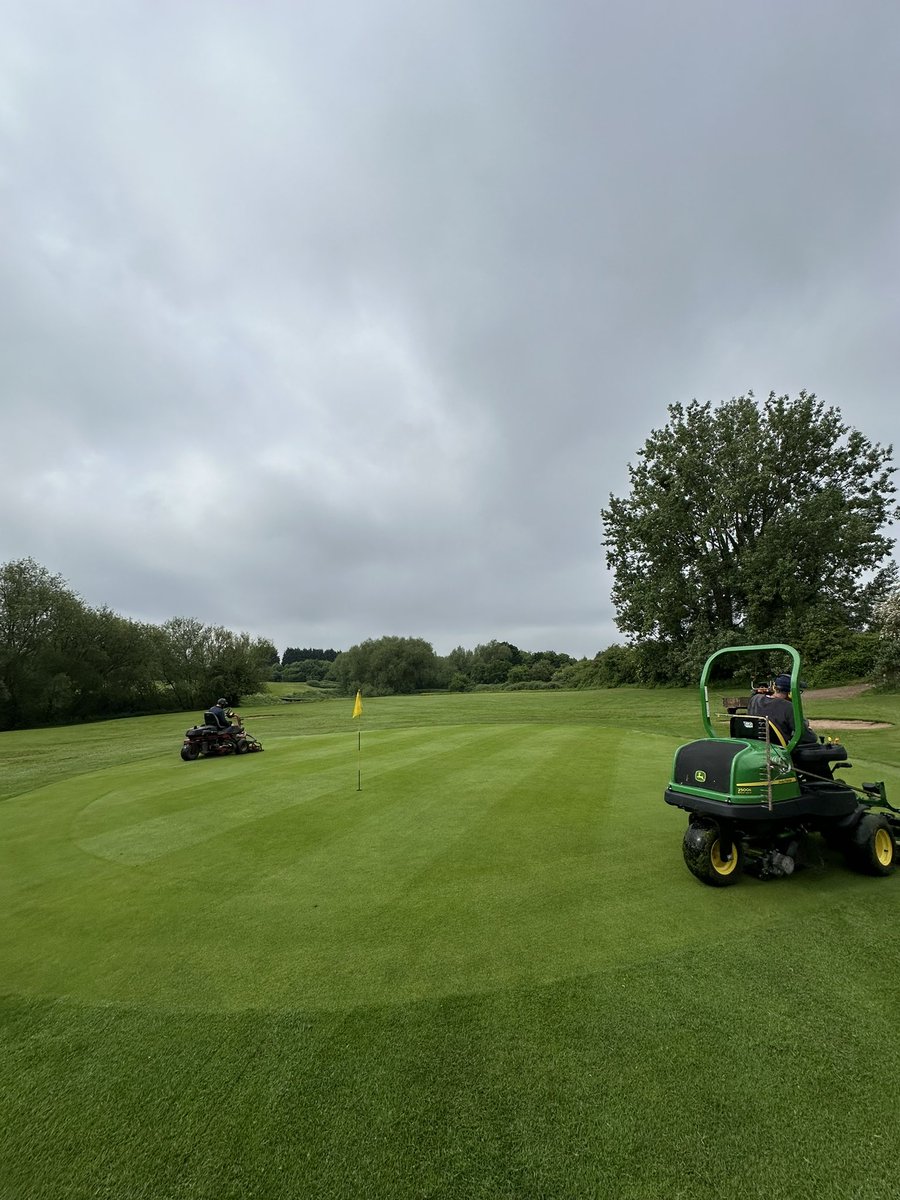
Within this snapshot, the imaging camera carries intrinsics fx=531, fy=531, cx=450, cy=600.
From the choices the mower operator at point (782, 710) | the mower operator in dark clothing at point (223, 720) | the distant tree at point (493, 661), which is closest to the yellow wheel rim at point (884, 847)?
the mower operator at point (782, 710)

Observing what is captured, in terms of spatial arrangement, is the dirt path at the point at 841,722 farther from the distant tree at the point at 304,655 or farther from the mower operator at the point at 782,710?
the distant tree at the point at 304,655

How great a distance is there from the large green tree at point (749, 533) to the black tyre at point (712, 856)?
2999 cm

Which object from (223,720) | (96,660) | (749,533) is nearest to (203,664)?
(96,660)

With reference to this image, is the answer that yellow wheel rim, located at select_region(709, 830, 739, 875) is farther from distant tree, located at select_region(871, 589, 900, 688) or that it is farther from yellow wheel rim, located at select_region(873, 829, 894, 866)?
distant tree, located at select_region(871, 589, 900, 688)

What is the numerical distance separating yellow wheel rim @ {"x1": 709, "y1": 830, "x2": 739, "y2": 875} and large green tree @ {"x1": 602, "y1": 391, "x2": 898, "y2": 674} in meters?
30.0

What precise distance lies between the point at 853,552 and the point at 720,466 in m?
→ 9.44

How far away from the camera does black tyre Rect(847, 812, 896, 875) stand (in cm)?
559

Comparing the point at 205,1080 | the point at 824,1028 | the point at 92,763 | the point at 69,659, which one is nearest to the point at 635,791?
the point at 824,1028

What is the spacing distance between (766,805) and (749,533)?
117ft

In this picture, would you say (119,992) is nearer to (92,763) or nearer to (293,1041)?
(293,1041)

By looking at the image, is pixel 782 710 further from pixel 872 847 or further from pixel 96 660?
pixel 96 660

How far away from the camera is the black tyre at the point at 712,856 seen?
537cm

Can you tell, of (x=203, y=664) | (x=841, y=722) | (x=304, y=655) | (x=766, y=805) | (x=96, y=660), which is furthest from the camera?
(x=304, y=655)

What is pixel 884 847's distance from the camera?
581 cm
